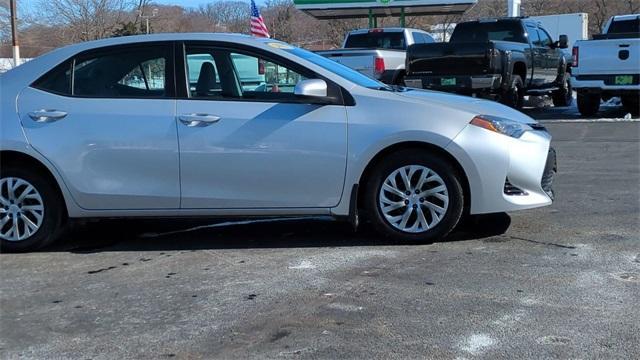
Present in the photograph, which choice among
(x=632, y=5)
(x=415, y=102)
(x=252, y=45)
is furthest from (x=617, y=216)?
(x=632, y=5)

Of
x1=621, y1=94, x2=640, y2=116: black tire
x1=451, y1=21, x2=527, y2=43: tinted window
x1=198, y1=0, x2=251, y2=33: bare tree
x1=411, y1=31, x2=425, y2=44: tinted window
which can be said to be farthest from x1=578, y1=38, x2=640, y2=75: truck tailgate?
x1=198, y1=0, x2=251, y2=33: bare tree

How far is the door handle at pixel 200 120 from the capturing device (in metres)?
5.58

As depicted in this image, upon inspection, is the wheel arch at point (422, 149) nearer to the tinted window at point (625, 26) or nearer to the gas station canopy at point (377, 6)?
the tinted window at point (625, 26)

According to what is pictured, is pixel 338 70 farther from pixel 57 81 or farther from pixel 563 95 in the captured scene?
pixel 563 95

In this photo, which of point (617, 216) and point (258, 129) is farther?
point (617, 216)

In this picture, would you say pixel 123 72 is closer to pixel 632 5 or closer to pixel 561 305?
pixel 561 305

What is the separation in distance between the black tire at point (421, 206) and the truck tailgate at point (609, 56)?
33.9 feet

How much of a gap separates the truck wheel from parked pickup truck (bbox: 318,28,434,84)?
4004 mm

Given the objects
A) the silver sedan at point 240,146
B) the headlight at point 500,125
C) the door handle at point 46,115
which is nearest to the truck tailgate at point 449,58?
the silver sedan at point 240,146

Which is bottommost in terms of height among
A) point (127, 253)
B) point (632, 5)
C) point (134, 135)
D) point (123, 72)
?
point (127, 253)

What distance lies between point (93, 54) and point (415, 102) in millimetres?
2684

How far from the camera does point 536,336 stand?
3838 mm

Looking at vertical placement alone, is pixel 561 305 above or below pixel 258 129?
below

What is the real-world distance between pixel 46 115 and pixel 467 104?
11.1 feet
